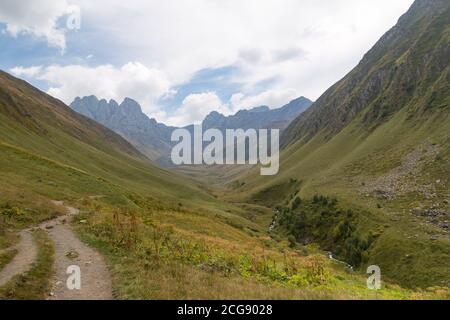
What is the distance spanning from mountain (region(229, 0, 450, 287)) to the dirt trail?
107 feet

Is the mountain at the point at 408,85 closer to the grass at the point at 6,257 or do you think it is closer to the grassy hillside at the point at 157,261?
the grassy hillside at the point at 157,261

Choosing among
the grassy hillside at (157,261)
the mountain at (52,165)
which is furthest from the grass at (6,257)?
the mountain at (52,165)

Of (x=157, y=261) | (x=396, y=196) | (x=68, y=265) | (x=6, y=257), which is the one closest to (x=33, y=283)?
(x=68, y=265)

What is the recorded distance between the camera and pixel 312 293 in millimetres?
13789

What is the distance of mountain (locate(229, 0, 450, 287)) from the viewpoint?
46309 mm

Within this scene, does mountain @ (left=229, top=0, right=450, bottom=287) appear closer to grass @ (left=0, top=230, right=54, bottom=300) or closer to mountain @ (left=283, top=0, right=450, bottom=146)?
mountain @ (left=283, top=0, right=450, bottom=146)

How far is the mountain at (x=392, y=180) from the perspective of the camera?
1823 inches

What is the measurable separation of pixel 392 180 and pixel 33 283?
249 ft

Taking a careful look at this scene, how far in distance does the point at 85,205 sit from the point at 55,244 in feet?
62.6

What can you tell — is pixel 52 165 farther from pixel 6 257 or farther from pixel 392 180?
pixel 392 180

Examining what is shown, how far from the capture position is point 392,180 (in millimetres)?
78125

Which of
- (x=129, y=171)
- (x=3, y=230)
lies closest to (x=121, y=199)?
(x=3, y=230)
